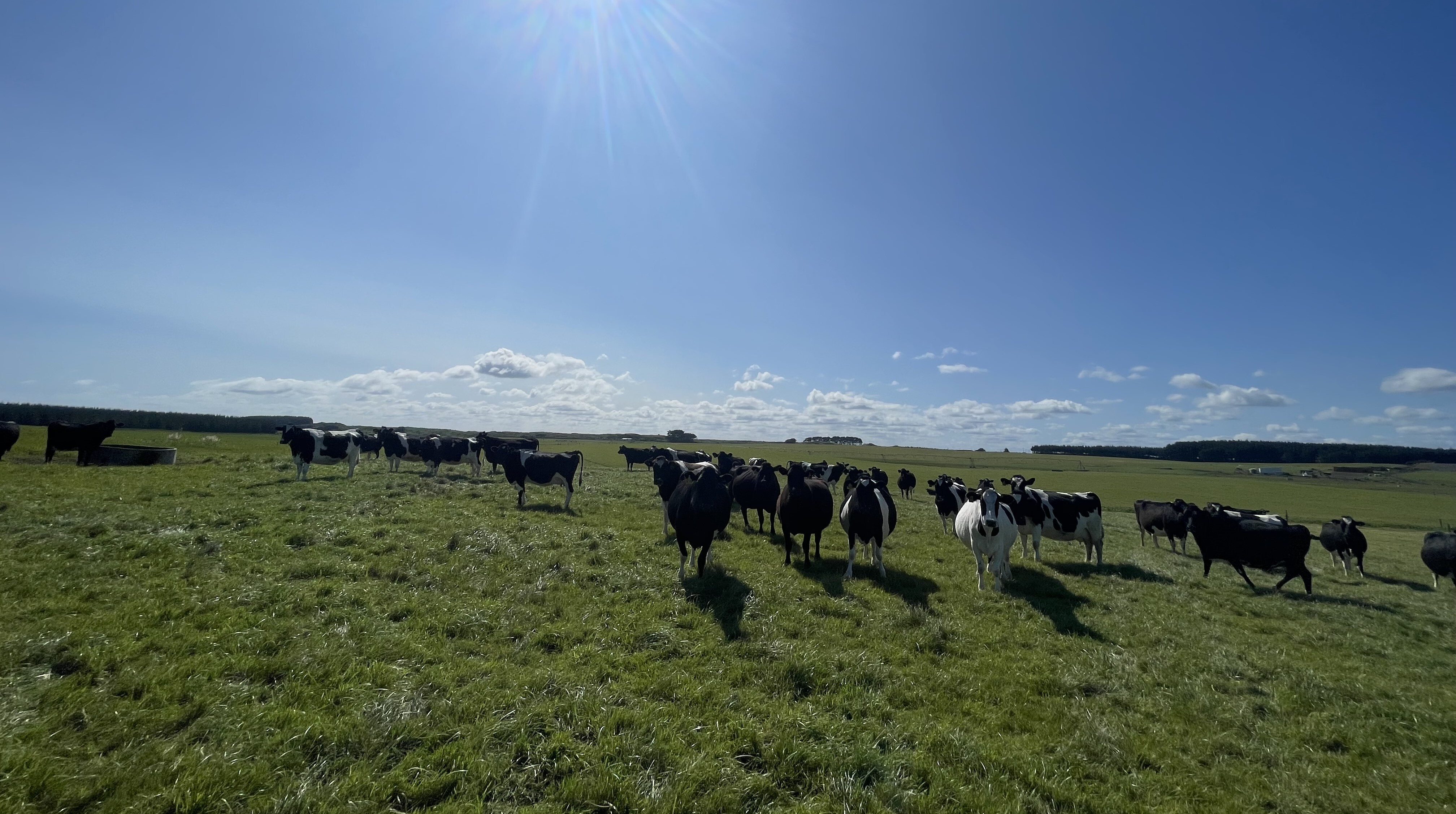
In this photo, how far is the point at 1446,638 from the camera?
384 inches

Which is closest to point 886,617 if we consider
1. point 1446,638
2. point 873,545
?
point 873,545

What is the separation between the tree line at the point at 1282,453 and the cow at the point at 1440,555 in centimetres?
12111

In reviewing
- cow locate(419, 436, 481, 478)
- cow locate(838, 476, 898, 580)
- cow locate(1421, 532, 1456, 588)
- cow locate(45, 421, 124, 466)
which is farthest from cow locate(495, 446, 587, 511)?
cow locate(1421, 532, 1456, 588)

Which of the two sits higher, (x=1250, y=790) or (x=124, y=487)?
(x=124, y=487)

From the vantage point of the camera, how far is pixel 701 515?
34.3 feet

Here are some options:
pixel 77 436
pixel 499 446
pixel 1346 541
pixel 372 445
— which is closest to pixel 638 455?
pixel 499 446

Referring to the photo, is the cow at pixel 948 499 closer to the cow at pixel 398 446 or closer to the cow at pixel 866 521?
the cow at pixel 866 521

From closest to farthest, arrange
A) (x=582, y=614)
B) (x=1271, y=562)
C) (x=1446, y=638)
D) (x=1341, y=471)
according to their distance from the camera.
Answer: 1. (x=582, y=614)
2. (x=1446, y=638)
3. (x=1271, y=562)
4. (x=1341, y=471)

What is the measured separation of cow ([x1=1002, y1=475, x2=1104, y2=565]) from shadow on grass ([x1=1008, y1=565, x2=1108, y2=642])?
70.4 inches

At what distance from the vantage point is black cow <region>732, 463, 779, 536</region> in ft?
52.6

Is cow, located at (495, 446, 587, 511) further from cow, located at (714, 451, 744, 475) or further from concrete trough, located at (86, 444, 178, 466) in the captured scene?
concrete trough, located at (86, 444, 178, 466)

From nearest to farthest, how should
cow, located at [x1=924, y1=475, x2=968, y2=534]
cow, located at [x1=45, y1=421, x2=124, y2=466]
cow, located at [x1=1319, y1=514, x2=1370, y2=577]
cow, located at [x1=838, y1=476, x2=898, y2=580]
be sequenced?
cow, located at [x1=838, y1=476, x2=898, y2=580]
cow, located at [x1=1319, y1=514, x2=1370, y2=577]
cow, located at [x1=924, y1=475, x2=968, y2=534]
cow, located at [x1=45, y1=421, x2=124, y2=466]

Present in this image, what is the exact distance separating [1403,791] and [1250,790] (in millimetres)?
1500

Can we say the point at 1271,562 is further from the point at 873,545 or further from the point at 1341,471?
the point at 1341,471
